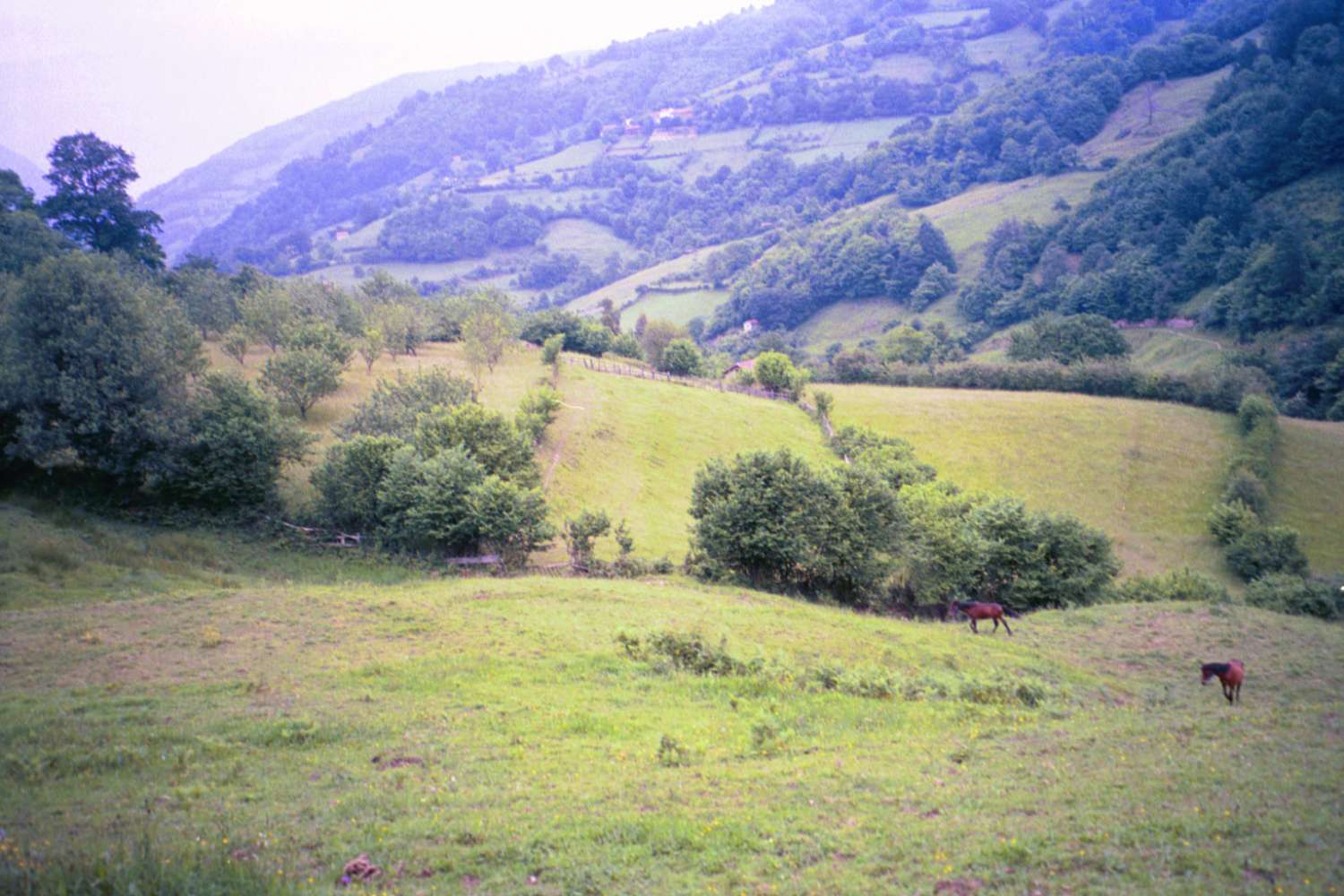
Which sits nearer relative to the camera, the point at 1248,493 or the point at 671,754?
the point at 671,754

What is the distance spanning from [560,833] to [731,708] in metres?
7.81

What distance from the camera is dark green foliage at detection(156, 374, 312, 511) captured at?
128ft

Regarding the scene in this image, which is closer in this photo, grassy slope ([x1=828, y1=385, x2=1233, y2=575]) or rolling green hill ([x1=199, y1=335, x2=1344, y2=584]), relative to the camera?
rolling green hill ([x1=199, y1=335, x2=1344, y2=584])

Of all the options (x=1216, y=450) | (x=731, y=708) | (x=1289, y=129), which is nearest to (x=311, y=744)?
(x=731, y=708)

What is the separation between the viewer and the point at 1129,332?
116188 millimetres

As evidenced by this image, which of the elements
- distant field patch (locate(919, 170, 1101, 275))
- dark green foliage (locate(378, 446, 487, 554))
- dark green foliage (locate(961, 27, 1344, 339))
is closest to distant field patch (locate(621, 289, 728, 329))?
distant field patch (locate(919, 170, 1101, 275))

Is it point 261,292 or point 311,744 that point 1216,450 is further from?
point 261,292

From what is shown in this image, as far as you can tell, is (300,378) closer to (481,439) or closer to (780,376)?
(481,439)

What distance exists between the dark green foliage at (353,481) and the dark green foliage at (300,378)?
17.6m

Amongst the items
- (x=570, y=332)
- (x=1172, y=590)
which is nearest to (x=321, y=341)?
(x=570, y=332)

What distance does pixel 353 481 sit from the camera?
131ft

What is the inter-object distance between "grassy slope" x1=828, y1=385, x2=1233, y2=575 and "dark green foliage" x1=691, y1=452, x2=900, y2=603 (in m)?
27.3

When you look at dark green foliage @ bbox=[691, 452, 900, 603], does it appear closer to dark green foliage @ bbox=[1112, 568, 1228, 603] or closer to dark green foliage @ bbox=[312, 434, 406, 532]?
dark green foliage @ bbox=[1112, 568, 1228, 603]

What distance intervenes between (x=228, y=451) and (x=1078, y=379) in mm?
82589
